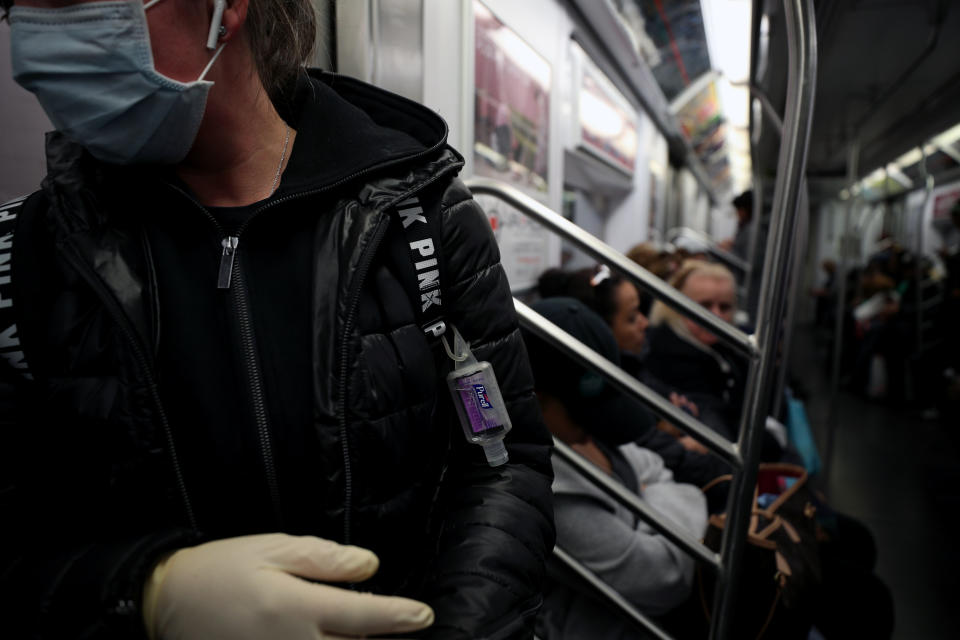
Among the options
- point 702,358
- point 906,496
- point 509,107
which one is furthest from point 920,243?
point 509,107

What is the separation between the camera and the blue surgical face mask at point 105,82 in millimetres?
698

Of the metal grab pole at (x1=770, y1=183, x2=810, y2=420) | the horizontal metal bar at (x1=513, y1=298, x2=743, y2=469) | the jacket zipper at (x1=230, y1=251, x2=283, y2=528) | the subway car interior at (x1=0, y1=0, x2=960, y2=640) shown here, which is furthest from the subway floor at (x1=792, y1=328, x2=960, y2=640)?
the jacket zipper at (x1=230, y1=251, x2=283, y2=528)

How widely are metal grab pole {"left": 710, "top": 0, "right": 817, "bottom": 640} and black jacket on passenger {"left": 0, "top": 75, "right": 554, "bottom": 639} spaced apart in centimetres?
63

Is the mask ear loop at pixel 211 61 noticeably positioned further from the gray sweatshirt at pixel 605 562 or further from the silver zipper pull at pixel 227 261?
the gray sweatshirt at pixel 605 562

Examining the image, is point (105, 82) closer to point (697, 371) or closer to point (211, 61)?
point (211, 61)

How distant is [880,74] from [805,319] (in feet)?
40.9

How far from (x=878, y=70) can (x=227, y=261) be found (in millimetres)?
4807

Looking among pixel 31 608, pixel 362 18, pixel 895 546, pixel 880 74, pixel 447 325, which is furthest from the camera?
pixel 880 74

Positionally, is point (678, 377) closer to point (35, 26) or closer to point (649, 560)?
point (649, 560)

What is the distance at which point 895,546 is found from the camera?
10.1ft

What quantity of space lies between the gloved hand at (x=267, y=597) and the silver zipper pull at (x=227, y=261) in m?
0.30

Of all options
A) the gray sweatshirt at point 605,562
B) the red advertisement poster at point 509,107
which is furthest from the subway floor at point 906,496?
the red advertisement poster at point 509,107

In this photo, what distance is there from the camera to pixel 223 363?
74cm

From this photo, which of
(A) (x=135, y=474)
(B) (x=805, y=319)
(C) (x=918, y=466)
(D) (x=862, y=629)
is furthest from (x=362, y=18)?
(B) (x=805, y=319)
